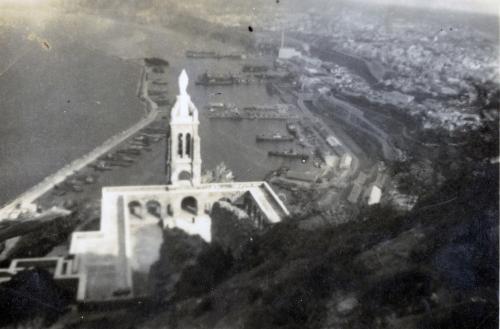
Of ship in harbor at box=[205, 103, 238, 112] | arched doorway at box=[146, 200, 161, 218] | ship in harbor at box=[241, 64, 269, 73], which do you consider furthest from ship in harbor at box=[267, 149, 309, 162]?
arched doorway at box=[146, 200, 161, 218]

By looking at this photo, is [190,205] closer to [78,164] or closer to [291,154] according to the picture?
[78,164]

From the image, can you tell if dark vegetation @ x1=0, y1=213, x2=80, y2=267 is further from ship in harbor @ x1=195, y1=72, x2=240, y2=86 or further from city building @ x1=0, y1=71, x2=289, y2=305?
ship in harbor @ x1=195, y1=72, x2=240, y2=86

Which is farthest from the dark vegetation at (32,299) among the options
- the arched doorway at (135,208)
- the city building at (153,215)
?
the arched doorway at (135,208)

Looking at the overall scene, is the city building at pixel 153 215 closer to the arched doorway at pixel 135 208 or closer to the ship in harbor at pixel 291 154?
the arched doorway at pixel 135 208

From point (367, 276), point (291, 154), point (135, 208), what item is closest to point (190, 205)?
point (135, 208)

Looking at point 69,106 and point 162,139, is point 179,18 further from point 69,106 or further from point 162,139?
point 69,106

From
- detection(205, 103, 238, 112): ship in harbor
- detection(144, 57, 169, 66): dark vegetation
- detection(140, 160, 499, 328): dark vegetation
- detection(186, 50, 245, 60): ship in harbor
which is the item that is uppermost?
detection(186, 50, 245, 60): ship in harbor
